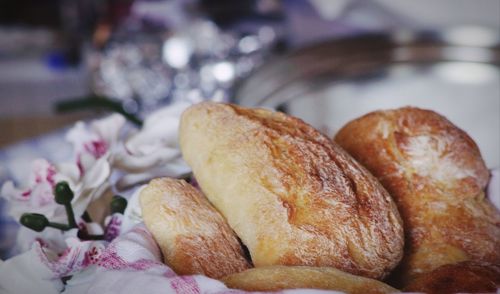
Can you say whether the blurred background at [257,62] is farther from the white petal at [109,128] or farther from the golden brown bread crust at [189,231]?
the golden brown bread crust at [189,231]

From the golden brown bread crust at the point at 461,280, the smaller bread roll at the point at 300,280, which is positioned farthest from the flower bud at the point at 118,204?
the golden brown bread crust at the point at 461,280

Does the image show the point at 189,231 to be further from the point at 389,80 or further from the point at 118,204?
the point at 389,80

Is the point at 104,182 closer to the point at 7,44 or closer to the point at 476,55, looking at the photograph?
the point at 476,55

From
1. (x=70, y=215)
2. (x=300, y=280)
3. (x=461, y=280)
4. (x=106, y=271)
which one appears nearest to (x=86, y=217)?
(x=70, y=215)

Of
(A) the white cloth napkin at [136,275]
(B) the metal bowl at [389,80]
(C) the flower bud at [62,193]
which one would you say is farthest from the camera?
(B) the metal bowl at [389,80]

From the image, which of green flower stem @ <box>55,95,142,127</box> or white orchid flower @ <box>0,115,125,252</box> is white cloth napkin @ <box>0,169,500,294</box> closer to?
white orchid flower @ <box>0,115,125,252</box>
